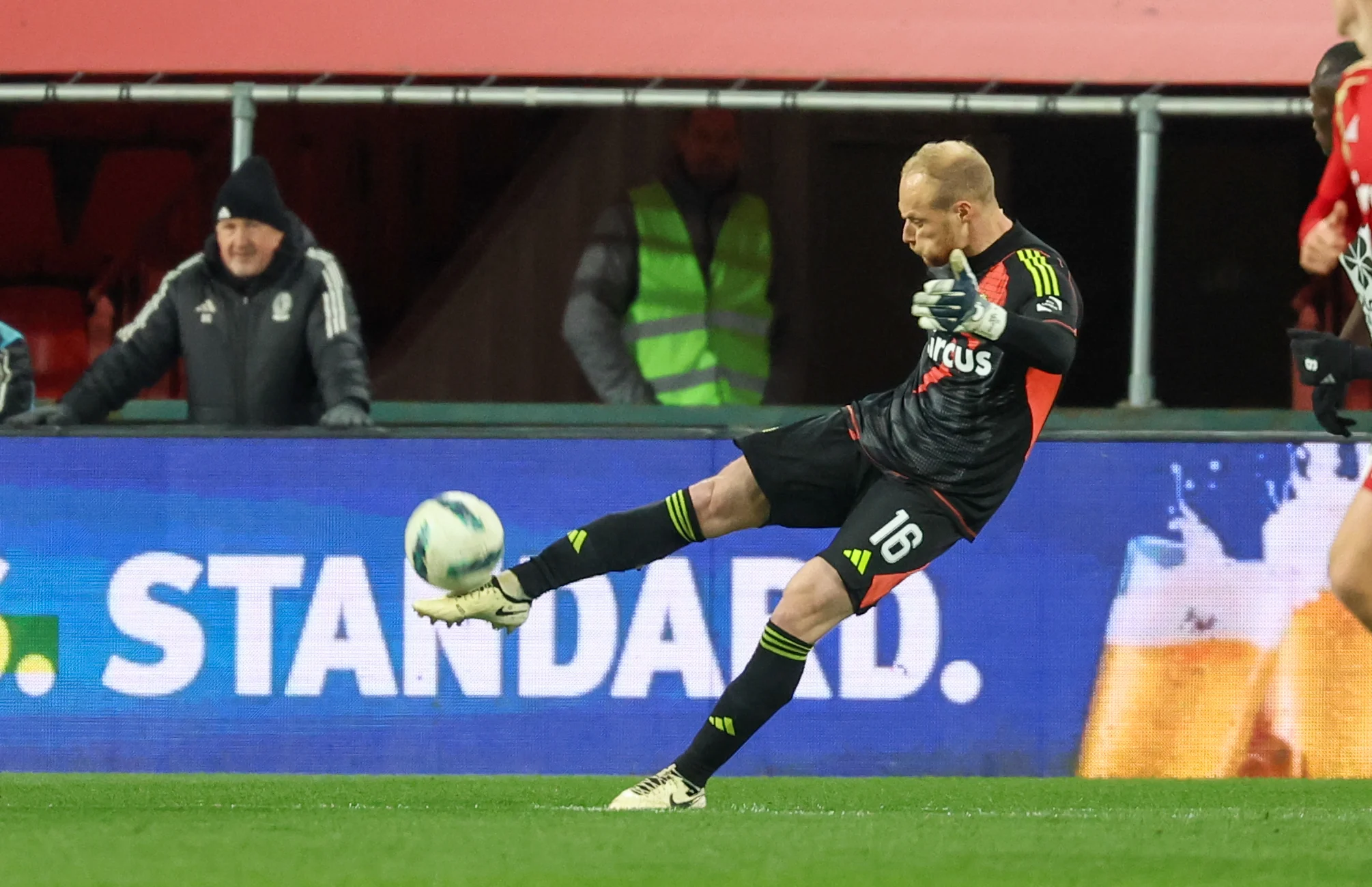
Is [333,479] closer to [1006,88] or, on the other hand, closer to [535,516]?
[535,516]

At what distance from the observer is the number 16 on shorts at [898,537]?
6684 millimetres

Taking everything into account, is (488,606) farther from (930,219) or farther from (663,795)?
(930,219)

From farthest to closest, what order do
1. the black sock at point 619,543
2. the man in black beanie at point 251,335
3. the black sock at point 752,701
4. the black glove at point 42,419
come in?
the man in black beanie at point 251,335 < the black glove at point 42,419 < the black sock at point 619,543 < the black sock at point 752,701

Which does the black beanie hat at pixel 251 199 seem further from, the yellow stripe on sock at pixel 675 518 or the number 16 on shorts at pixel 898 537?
the number 16 on shorts at pixel 898 537

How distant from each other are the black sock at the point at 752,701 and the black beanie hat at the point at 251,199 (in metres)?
3.23

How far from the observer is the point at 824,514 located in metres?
7.02

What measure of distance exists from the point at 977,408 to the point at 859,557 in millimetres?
562

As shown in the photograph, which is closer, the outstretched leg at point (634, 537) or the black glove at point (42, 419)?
the outstretched leg at point (634, 537)

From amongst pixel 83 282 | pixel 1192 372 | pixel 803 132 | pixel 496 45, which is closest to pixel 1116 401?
pixel 1192 372

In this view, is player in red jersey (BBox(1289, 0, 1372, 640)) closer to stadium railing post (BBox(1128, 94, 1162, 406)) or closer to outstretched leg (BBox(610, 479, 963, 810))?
outstretched leg (BBox(610, 479, 963, 810))

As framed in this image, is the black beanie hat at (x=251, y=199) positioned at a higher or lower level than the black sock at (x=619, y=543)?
higher

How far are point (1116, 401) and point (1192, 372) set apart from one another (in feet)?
1.71


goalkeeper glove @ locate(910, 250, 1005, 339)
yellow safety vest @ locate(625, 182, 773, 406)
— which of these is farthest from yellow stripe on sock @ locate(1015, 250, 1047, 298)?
yellow safety vest @ locate(625, 182, 773, 406)

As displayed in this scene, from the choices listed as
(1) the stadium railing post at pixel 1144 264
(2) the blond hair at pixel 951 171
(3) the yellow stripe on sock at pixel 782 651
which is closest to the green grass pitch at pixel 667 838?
(3) the yellow stripe on sock at pixel 782 651
